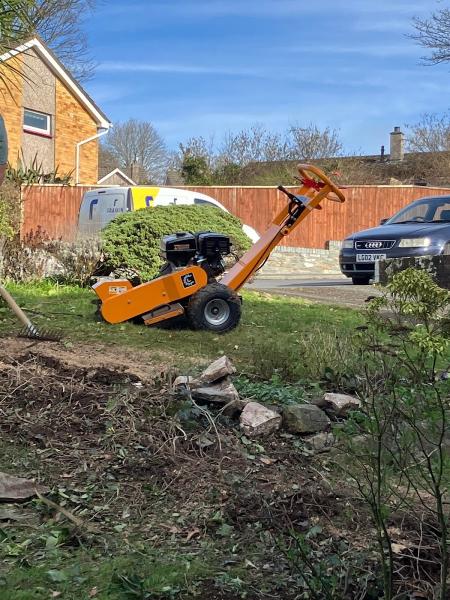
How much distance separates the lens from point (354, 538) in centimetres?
314

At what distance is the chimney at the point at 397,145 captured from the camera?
5100cm

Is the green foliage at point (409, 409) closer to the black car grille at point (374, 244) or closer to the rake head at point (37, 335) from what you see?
the rake head at point (37, 335)

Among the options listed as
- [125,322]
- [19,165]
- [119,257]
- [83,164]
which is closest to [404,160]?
[83,164]

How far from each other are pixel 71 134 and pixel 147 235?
78.0ft

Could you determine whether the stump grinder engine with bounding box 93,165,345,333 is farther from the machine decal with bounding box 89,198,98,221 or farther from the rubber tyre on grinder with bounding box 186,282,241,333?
the machine decal with bounding box 89,198,98,221

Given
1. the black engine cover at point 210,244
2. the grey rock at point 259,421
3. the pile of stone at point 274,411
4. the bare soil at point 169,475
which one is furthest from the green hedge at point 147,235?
the grey rock at point 259,421

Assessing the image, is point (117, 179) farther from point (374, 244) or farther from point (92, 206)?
point (374, 244)

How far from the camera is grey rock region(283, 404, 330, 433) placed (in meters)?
4.56

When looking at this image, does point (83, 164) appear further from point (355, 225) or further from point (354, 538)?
point (354, 538)

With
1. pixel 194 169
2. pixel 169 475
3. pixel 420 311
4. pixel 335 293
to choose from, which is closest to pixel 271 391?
pixel 169 475

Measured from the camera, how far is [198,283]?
7.16 m

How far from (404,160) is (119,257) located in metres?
40.0

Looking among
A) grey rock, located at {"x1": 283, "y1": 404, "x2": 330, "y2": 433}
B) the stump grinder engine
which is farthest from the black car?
grey rock, located at {"x1": 283, "y1": 404, "x2": 330, "y2": 433}

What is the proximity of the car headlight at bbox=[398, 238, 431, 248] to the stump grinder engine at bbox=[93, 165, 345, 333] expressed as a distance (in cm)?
353
